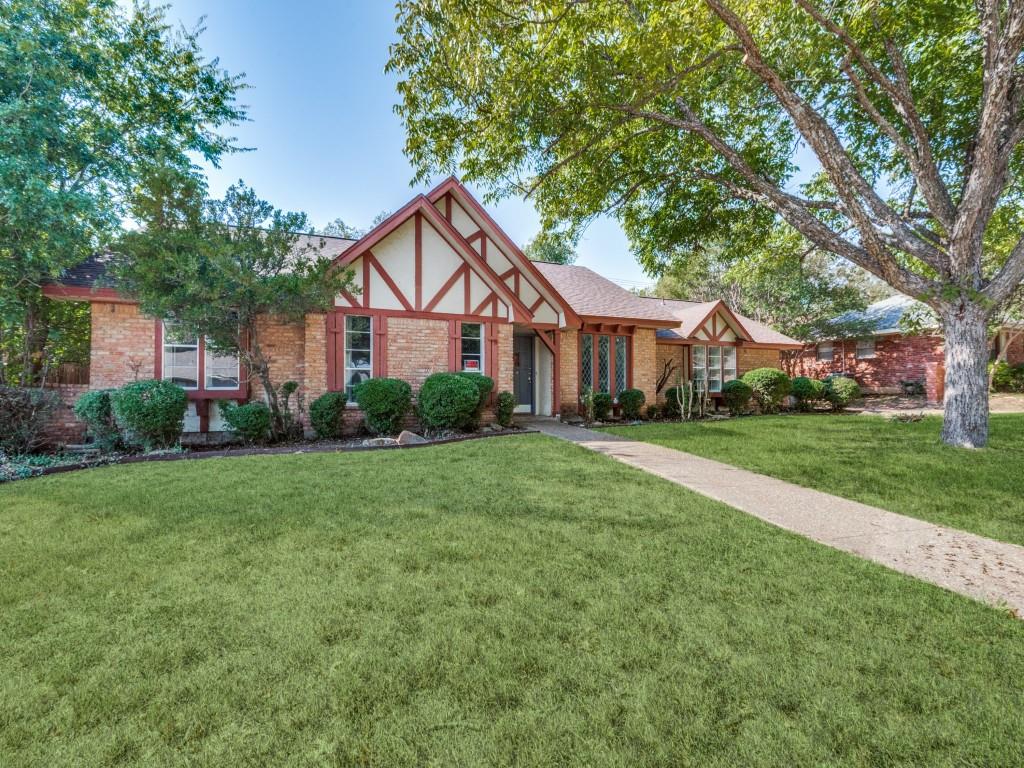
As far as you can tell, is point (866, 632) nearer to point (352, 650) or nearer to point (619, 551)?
point (619, 551)

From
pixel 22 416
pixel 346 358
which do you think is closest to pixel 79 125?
pixel 22 416

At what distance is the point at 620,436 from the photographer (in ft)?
32.9

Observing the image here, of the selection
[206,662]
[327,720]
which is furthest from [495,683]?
[206,662]

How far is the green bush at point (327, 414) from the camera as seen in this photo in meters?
9.55

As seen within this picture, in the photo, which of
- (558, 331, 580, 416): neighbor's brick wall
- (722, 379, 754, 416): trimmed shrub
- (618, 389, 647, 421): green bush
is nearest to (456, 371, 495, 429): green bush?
(558, 331, 580, 416): neighbor's brick wall

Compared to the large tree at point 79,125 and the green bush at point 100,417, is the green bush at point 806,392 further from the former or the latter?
the green bush at point 100,417

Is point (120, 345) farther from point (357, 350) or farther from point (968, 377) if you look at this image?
point (968, 377)

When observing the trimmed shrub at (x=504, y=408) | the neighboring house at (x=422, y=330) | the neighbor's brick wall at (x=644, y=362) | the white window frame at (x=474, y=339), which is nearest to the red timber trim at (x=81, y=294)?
the neighboring house at (x=422, y=330)

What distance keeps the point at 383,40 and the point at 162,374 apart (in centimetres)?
786

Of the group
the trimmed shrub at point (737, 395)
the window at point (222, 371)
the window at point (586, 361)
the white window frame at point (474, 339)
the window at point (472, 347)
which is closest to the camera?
the window at point (222, 371)

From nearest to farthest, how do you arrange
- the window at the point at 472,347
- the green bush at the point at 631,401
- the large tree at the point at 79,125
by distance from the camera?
the large tree at the point at 79,125
the window at the point at 472,347
the green bush at the point at 631,401

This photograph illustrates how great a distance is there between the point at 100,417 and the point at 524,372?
968 centimetres

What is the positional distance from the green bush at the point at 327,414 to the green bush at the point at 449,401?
1697 mm

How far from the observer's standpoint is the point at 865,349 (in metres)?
23.2
